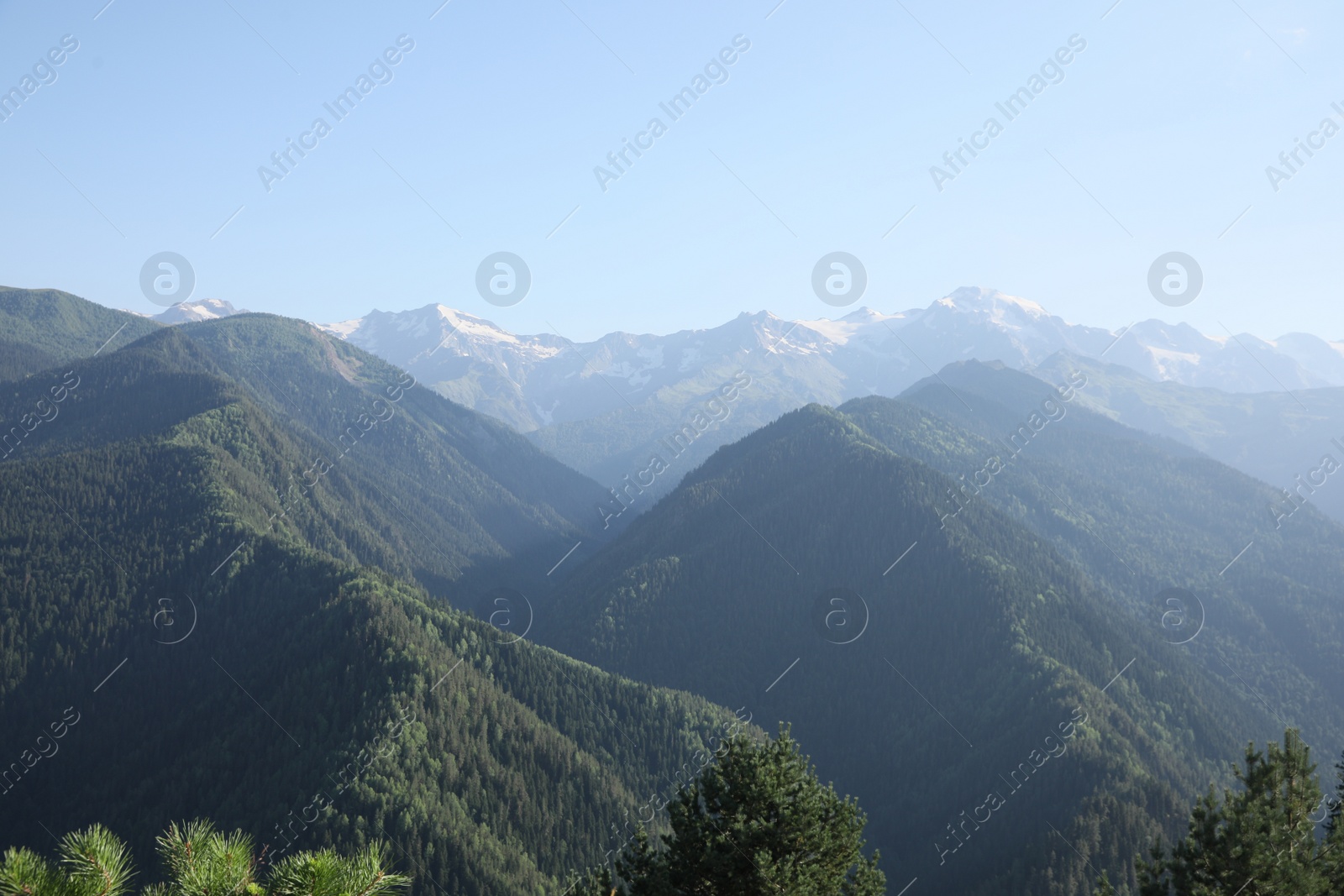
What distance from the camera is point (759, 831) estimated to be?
1282 inches

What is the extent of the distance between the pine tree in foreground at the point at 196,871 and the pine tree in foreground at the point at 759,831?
18.9 metres

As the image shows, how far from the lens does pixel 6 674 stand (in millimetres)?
178625

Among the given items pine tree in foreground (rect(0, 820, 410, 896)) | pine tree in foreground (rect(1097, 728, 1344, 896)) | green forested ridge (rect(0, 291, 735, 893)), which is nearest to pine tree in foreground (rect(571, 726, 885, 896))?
pine tree in foreground (rect(1097, 728, 1344, 896))

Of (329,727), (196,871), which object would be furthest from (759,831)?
(329,727)

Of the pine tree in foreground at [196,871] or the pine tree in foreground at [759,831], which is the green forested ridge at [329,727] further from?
the pine tree in foreground at [196,871]

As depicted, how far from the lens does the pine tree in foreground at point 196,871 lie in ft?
39.7

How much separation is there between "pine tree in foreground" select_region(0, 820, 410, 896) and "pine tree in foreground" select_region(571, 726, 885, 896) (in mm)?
18862

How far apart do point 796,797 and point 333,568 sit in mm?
183084

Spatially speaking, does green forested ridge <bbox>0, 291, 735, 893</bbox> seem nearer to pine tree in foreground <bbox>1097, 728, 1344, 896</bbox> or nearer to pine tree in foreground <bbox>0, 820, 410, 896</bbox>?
pine tree in foreground <bbox>1097, 728, 1344, 896</bbox>

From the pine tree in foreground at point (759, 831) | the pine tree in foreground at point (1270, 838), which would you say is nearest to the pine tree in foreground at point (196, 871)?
the pine tree in foreground at point (759, 831)

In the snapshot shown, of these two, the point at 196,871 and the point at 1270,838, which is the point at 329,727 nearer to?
the point at 1270,838

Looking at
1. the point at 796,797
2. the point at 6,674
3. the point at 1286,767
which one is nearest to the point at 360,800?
the point at 6,674

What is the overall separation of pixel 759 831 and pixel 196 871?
2385 cm

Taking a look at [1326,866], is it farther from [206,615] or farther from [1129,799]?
[206,615]
